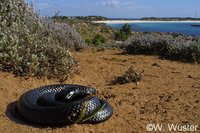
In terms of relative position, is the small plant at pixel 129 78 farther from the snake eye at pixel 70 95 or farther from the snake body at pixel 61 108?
the snake eye at pixel 70 95

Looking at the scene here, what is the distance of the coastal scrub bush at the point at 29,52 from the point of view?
303 inches

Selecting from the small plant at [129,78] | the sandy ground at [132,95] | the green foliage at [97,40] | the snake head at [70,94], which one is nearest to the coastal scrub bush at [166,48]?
the sandy ground at [132,95]

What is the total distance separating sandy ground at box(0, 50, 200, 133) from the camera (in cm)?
574

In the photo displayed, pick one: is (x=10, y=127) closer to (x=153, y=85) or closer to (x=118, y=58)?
(x=153, y=85)

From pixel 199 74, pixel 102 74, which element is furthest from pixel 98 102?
pixel 199 74

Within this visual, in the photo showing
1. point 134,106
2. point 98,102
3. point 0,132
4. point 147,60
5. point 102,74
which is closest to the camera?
point 0,132

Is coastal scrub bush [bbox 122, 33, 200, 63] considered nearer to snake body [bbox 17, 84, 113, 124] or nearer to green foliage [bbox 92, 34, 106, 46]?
green foliage [bbox 92, 34, 106, 46]

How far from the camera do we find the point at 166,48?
11.5 m

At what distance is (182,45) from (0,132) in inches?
263

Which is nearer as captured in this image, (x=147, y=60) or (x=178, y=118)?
(x=178, y=118)

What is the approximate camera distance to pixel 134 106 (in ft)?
21.5

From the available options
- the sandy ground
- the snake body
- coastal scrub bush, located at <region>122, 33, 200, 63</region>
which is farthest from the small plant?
coastal scrub bush, located at <region>122, 33, 200, 63</region>

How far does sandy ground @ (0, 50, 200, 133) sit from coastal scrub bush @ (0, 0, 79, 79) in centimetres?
21

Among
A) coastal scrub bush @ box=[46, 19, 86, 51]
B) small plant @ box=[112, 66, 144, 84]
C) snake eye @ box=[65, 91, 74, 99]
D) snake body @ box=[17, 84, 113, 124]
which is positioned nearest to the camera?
snake body @ box=[17, 84, 113, 124]
